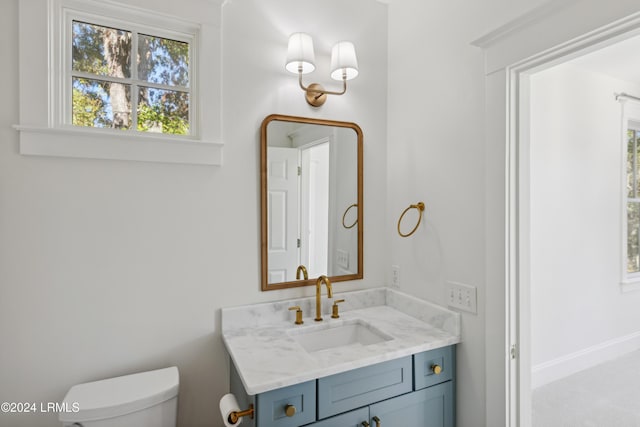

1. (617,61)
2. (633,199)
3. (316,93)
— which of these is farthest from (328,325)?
(633,199)

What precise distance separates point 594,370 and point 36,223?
382 cm

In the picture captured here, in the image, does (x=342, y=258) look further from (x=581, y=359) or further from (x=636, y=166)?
(x=636, y=166)

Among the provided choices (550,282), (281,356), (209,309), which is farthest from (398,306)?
Result: (550,282)

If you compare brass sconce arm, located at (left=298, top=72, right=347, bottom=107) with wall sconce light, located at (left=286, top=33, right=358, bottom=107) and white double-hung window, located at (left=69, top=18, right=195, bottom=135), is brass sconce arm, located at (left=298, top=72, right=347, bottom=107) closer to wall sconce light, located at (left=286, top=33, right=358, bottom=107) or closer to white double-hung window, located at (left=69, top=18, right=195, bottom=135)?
wall sconce light, located at (left=286, top=33, right=358, bottom=107)

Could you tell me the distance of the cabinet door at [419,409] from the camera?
1.43 m

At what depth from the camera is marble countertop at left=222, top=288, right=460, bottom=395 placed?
127cm

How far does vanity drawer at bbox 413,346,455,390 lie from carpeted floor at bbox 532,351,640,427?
3.29ft

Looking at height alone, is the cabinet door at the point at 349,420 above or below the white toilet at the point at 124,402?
below

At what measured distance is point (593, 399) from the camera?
2.29 meters

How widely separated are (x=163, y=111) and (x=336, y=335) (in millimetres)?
1418

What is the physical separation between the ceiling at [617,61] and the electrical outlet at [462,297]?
6.12 ft

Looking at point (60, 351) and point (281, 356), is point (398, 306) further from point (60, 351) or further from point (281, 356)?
point (60, 351)

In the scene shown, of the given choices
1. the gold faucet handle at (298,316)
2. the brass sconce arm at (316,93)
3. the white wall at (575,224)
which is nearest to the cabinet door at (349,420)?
the gold faucet handle at (298,316)

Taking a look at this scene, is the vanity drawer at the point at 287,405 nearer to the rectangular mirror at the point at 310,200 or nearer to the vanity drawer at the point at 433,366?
the vanity drawer at the point at 433,366
